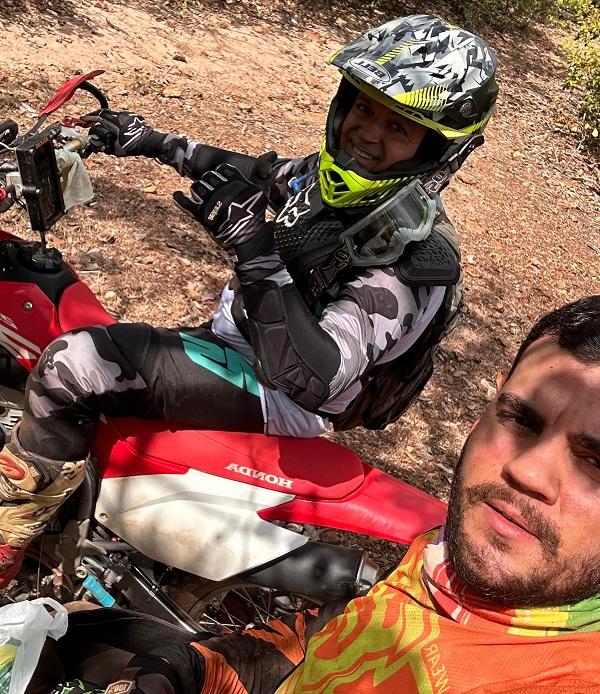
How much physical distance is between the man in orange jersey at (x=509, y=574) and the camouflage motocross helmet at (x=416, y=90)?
1048 millimetres

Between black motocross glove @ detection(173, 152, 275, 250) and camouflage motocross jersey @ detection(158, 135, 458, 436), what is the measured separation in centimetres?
15

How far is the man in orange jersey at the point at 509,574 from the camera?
1.48m

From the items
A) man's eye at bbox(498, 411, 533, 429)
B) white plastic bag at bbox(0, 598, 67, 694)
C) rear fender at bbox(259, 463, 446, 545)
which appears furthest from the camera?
rear fender at bbox(259, 463, 446, 545)

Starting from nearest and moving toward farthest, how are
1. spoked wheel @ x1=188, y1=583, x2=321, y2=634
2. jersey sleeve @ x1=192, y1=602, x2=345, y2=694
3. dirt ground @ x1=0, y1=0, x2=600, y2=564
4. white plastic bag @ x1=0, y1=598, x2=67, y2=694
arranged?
white plastic bag @ x1=0, y1=598, x2=67, y2=694, jersey sleeve @ x1=192, y1=602, x2=345, y2=694, spoked wheel @ x1=188, y1=583, x2=321, y2=634, dirt ground @ x1=0, y1=0, x2=600, y2=564

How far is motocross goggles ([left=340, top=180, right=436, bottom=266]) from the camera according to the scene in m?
2.58

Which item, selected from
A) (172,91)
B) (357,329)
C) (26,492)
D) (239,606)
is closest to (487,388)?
(239,606)

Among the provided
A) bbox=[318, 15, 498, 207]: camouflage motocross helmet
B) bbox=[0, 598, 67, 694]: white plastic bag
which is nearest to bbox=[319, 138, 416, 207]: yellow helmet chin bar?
bbox=[318, 15, 498, 207]: camouflage motocross helmet

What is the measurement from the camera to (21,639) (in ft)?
6.53

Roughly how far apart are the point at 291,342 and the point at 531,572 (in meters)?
1.11

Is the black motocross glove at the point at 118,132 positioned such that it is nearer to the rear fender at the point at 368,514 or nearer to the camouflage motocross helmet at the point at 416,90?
the camouflage motocross helmet at the point at 416,90

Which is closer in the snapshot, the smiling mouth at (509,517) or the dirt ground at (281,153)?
the smiling mouth at (509,517)

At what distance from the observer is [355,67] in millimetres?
2629

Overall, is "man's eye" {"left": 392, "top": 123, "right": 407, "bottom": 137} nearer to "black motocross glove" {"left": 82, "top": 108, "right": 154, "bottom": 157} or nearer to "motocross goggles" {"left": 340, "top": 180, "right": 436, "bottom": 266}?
"motocross goggles" {"left": 340, "top": 180, "right": 436, "bottom": 266}

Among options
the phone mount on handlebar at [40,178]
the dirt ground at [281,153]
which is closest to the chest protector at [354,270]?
the phone mount on handlebar at [40,178]
